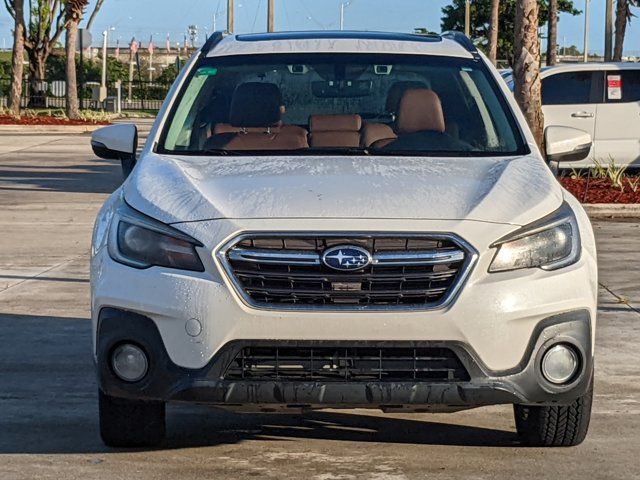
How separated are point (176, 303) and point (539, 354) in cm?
138

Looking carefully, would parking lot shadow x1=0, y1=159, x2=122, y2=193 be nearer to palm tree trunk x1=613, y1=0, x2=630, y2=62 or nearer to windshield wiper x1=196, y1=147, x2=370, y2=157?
windshield wiper x1=196, y1=147, x2=370, y2=157

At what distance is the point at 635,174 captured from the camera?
2106 cm

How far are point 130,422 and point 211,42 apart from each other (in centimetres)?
223

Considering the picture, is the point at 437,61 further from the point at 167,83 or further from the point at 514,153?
the point at 167,83

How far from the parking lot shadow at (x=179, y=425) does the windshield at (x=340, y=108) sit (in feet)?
4.18

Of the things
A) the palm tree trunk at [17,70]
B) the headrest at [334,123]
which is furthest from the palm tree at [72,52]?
the headrest at [334,123]

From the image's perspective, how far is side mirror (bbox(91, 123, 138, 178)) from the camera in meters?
7.02

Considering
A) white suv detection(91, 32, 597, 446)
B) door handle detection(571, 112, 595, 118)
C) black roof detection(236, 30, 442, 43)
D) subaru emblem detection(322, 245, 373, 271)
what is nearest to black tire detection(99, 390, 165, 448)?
white suv detection(91, 32, 597, 446)

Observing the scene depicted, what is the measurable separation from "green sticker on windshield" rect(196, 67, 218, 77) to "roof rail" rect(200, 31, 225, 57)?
11cm

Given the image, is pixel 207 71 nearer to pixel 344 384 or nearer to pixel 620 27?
pixel 344 384

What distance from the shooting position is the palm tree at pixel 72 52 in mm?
41656

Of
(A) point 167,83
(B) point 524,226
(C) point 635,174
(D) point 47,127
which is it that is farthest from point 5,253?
(A) point 167,83

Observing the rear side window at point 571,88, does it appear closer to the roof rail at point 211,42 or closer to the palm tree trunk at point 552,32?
the roof rail at point 211,42

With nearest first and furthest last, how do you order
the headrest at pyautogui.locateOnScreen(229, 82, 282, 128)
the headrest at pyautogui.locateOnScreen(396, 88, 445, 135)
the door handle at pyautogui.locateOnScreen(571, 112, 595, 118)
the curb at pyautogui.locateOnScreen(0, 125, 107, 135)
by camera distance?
the headrest at pyautogui.locateOnScreen(396, 88, 445, 135), the headrest at pyautogui.locateOnScreen(229, 82, 282, 128), the door handle at pyautogui.locateOnScreen(571, 112, 595, 118), the curb at pyautogui.locateOnScreen(0, 125, 107, 135)
